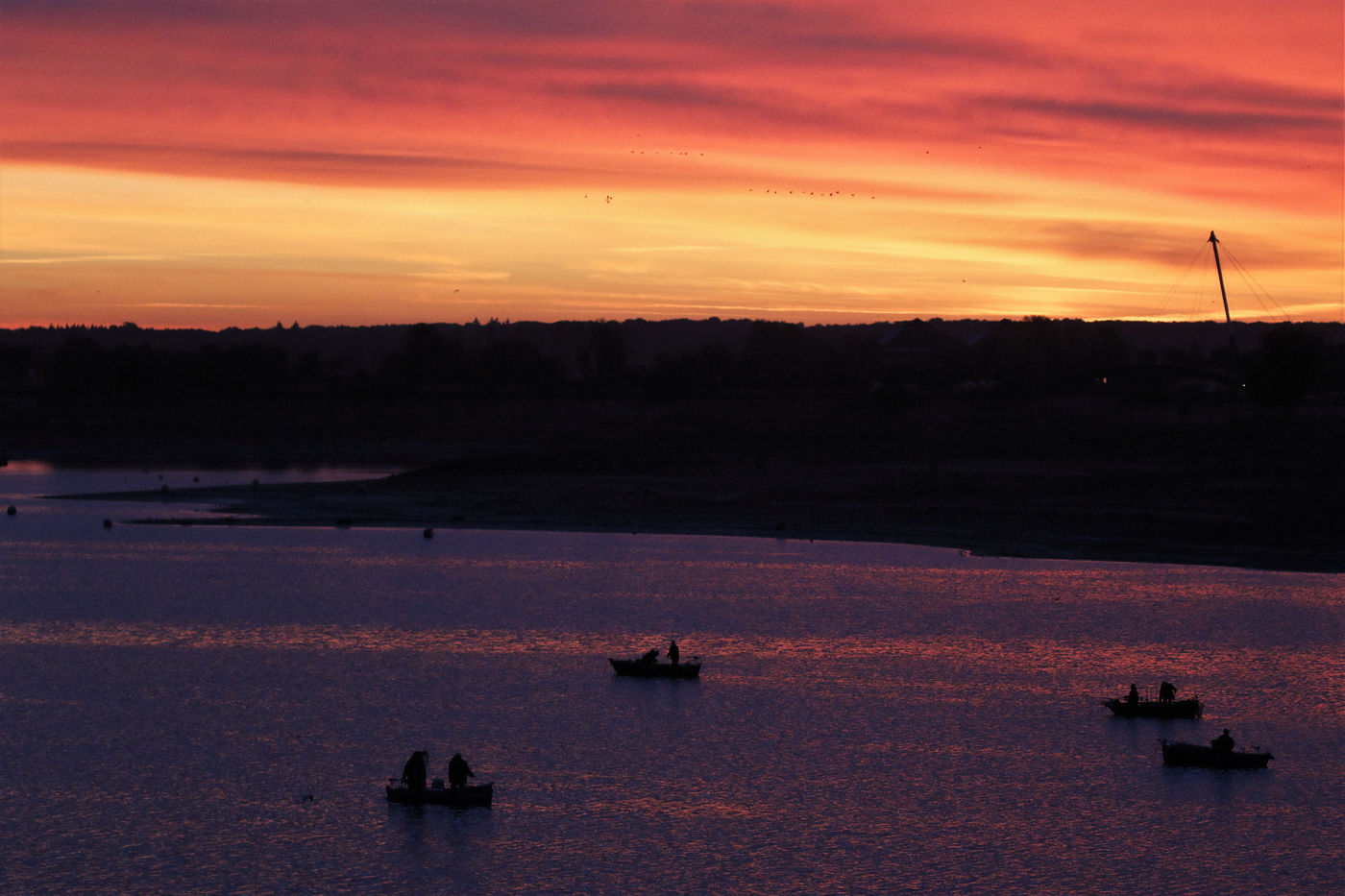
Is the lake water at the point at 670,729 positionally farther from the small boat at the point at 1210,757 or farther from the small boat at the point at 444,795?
the small boat at the point at 1210,757

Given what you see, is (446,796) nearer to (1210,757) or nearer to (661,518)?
(1210,757)

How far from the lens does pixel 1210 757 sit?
1297 inches

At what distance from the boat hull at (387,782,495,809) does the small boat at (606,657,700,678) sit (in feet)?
37.0

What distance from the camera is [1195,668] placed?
142 feet

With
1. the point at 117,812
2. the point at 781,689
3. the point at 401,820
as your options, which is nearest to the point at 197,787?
the point at 117,812

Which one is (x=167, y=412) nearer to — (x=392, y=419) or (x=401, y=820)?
(x=392, y=419)

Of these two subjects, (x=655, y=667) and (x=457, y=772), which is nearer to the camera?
(x=457, y=772)

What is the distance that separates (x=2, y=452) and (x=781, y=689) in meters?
111

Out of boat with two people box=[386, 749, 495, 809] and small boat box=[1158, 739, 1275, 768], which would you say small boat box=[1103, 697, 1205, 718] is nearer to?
small boat box=[1158, 739, 1275, 768]

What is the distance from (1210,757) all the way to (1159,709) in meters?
4.21

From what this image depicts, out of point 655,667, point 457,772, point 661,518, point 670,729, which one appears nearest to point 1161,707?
point 670,729

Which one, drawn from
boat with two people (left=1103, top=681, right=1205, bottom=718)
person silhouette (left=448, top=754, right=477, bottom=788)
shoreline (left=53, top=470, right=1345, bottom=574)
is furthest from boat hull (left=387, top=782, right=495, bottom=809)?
shoreline (left=53, top=470, right=1345, bottom=574)

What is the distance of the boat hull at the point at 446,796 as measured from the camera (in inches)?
1174

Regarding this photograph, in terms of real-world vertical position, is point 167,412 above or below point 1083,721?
above
